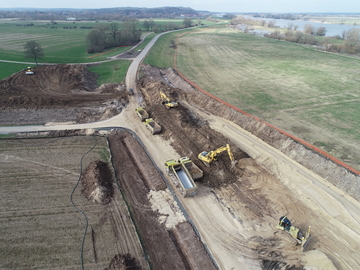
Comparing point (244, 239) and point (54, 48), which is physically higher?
point (54, 48)

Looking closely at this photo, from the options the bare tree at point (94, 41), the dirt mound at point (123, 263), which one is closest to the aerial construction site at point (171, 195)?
the dirt mound at point (123, 263)

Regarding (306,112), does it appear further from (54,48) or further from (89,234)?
(54,48)

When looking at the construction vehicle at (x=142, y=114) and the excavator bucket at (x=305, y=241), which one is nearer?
the excavator bucket at (x=305, y=241)

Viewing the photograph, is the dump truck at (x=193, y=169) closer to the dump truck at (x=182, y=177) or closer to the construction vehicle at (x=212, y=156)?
the dump truck at (x=182, y=177)

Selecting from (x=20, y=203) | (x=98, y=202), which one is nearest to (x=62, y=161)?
(x=20, y=203)

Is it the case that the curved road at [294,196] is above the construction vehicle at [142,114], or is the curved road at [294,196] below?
below

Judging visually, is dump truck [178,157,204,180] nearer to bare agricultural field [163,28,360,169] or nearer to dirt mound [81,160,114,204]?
dirt mound [81,160,114,204]

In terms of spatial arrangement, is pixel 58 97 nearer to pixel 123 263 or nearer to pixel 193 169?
pixel 193 169
